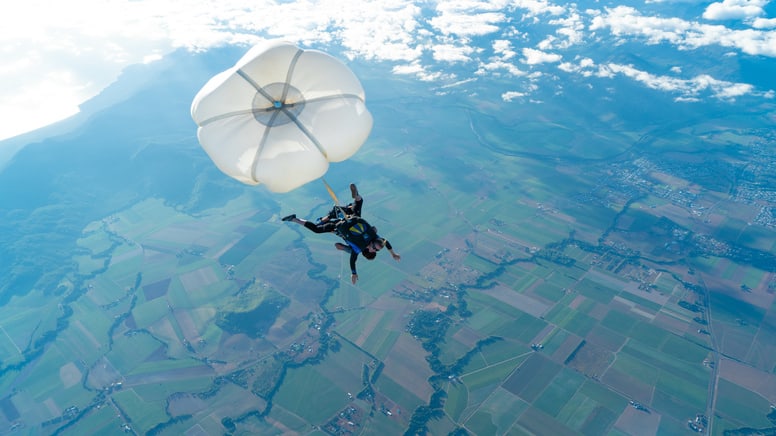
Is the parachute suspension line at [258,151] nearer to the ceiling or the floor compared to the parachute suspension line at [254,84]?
nearer to the floor

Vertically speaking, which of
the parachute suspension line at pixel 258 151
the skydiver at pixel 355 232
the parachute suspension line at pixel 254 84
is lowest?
the skydiver at pixel 355 232

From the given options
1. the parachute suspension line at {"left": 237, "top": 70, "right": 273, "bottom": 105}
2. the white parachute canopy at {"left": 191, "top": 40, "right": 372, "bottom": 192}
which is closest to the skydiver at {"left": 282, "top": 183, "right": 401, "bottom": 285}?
the white parachute canopy at {"left": 191, "top": 40, "right": 372, "bottom": 192}

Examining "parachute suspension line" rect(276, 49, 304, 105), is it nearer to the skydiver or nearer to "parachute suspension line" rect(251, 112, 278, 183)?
"parachute suspension line" rect(251, 112, 278, 183)

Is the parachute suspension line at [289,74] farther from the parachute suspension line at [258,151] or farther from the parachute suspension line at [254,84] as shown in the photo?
the parachute suspension line at [258,151]

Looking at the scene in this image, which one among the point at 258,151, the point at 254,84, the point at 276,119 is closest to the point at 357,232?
the point at 258,151

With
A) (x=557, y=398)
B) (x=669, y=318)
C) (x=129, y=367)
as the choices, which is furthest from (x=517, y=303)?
(x=129, y=367)

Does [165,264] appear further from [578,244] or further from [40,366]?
[578,244]

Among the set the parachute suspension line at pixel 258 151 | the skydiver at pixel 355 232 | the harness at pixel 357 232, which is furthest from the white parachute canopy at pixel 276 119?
the harness at pixel 357 232
